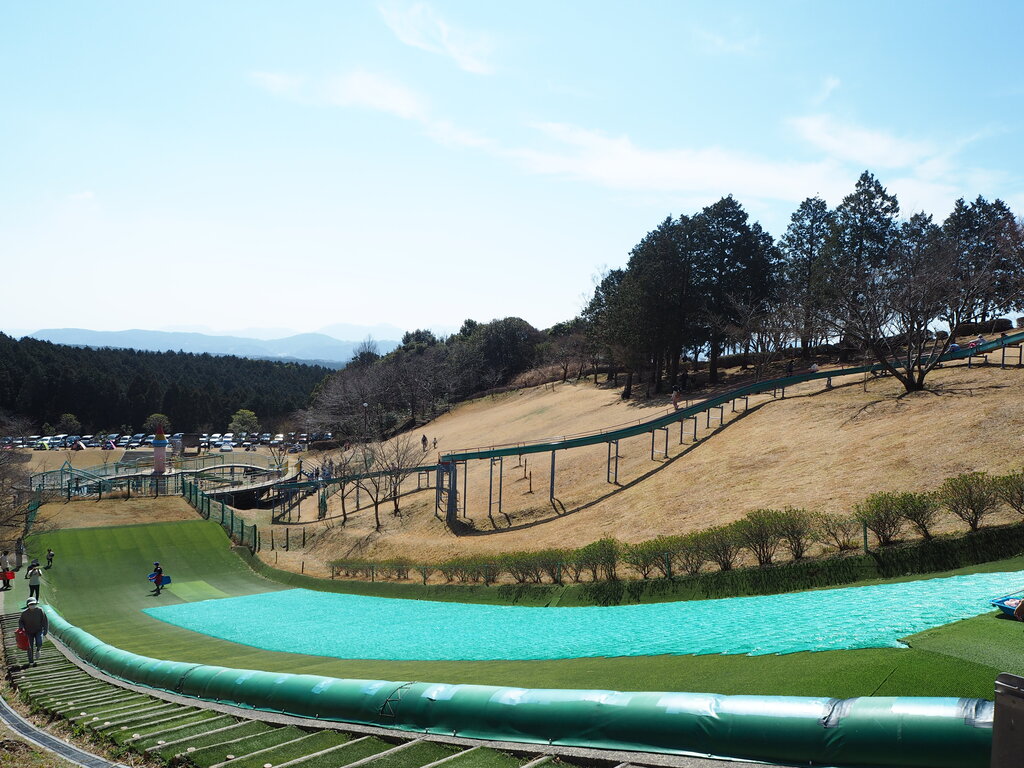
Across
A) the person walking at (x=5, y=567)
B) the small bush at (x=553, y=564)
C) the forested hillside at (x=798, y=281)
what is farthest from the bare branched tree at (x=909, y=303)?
→ the person walking at (x=5, y=567)

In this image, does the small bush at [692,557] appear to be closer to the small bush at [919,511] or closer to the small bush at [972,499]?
the small bush at [919,511]

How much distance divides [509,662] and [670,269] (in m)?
46.4

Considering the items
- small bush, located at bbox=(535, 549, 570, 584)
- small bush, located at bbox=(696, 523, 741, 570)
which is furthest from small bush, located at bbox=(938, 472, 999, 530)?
small bush, located at bbox=(535, 549, 570, 584)

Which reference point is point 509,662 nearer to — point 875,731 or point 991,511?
point 875,731

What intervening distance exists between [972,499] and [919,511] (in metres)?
1.26

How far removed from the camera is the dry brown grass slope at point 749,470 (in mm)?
27406

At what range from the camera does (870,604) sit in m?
14.0

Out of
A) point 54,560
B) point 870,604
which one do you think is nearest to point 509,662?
point 870,604

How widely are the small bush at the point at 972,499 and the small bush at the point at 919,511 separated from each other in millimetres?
485

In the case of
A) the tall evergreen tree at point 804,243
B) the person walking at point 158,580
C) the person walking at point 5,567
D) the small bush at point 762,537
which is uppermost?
the tall evergreen tree at point 804,243

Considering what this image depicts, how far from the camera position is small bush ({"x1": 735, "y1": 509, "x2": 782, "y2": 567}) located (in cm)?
2111

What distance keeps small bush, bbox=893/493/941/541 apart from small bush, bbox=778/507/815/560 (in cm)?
263

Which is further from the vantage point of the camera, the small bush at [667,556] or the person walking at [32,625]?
the small bush at [667,556]

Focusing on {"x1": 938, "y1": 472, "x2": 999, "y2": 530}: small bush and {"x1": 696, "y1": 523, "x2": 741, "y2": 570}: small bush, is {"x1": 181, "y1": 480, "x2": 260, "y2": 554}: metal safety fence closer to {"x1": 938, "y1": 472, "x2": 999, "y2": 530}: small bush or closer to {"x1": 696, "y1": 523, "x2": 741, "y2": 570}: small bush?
{"x1": 696, "y1": 523, "x2": 741, "y2": 570}: small bush
